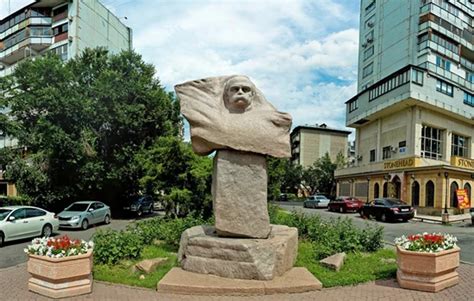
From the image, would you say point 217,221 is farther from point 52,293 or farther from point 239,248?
point 52,293

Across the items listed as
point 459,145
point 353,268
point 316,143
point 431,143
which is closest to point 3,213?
point 353,268

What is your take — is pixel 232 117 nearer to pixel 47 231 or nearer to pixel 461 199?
pixel 47 231

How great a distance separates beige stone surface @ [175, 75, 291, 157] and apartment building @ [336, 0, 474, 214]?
82.0 feet

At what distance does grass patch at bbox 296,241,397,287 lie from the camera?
7.92 metres

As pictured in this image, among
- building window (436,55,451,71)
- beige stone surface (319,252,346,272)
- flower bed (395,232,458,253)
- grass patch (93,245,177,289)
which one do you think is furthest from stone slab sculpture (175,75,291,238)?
building window (436,55,451,71)

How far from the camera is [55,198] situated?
25203 millimetres

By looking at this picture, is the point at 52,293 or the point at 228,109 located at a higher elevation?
the point at 228,109

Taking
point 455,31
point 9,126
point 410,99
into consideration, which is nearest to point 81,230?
point 9,126

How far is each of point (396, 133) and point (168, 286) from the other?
33798 mm

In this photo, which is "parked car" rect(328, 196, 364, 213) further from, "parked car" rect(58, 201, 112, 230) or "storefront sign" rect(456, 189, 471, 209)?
"parked car" rect(58, 201, 112, 230)

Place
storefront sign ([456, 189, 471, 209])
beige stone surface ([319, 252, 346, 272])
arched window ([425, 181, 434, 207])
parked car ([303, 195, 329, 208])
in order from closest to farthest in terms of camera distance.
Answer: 1. beige stone surface ([319, 252, 346, 272])
2. storefront sign ([456, 189, 471, 209])
3. arched window ([425, 181, 434, 207])
4. parked car ([303, 195, 329, 208])

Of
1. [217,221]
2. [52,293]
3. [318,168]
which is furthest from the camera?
[318,168]

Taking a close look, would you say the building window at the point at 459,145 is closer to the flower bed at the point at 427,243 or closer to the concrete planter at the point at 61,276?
the flower bed at the point at 427,243

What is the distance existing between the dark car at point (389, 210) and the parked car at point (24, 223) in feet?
60.7
